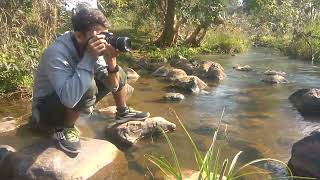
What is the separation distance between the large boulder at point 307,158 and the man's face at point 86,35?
1.84m

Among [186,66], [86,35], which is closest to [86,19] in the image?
[86,35]

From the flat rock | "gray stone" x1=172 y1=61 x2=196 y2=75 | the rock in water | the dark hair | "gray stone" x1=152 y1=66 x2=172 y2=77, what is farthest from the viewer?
"gray stone" x1=172 y1=61 x2=196 y2=75

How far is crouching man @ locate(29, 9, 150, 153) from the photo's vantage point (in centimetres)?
273

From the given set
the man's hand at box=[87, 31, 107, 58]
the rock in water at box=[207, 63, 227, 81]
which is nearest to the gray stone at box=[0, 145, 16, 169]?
the man's hand at box=[87, 31, 107, 58]

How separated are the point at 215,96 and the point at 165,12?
7206 mm

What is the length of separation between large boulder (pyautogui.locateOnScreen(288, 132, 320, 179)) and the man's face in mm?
1838

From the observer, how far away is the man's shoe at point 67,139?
9.98 ft

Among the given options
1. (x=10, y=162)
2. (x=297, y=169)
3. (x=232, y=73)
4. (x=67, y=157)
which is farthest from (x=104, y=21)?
(x=232, y=73)

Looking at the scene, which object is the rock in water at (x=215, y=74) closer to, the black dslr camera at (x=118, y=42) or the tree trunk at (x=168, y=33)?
the tree trunk at (x=168, y=33)

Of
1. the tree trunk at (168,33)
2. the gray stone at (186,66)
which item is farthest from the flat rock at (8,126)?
the tree trunk at (168,33)

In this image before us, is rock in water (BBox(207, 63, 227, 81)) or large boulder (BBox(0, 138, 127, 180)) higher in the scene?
large boulder (BBox(0, 138, 127, 180))

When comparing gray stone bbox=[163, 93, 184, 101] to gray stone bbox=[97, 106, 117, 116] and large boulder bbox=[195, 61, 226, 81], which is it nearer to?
gray stone bbox=[97, 106, 117, 116]

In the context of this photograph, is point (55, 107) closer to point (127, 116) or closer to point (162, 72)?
point (127, 116)

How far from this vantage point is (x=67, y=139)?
3.06 m
